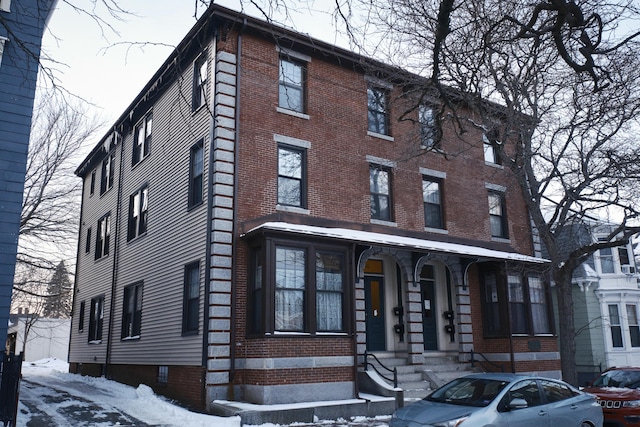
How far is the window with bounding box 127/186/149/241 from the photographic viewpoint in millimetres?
20750

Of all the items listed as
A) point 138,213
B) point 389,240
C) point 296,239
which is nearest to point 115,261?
point 138,213

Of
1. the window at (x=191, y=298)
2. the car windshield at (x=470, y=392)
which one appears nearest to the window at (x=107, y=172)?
the window at (x=191, y=298)

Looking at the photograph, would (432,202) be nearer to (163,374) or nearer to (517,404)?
(163,374)

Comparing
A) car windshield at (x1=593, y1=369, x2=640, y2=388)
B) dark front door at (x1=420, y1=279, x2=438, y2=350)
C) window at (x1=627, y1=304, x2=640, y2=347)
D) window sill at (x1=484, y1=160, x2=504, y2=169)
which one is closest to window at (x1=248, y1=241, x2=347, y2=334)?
dark front door at (x1=420, y1=279, x2=438, y2=350)

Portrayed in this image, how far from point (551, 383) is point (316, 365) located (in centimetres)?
589

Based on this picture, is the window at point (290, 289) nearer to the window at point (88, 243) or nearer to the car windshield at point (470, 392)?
the car windshield at point (470, 392)

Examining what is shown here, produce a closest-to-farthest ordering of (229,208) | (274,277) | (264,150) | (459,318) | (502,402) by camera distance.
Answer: (502,402) → (274,277) → (229,208) → (264,150) → (459,318)

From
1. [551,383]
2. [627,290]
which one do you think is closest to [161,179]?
[551,383]

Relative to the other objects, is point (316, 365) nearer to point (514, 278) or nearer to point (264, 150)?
point (264, 150)

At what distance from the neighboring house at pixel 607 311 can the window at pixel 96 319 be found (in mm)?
21221

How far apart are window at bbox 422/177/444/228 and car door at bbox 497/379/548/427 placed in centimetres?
1029

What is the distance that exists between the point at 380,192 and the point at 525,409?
34.0 feet

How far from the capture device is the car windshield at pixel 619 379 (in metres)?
13.0

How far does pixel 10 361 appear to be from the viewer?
10.9 meters
